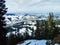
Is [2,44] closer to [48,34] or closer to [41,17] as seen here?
[48,34]

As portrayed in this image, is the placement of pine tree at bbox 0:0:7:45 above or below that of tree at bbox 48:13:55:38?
above

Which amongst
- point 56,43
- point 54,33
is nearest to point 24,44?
point 56,43

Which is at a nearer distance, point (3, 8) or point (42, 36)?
point (3, 8)

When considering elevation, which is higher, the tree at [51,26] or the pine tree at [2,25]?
the pine tree at [2,25]

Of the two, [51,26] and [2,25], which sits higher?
[2,25]

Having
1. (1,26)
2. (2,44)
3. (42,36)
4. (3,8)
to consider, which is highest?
(3,8)

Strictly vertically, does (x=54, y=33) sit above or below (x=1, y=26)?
below

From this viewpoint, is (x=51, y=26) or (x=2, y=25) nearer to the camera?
(x=2, y=25)

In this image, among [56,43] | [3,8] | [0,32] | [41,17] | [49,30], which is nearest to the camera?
[0,32]

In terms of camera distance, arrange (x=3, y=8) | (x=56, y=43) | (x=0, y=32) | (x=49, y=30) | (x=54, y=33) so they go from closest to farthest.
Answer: (x=0, y=32) < (x=3, y=8) < (x=56, y=43) < (x=54, y=33) < (x=49, y=30)

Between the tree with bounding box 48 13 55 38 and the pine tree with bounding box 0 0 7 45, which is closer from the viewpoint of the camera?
the pine tree with bounding box 0 0 7 45

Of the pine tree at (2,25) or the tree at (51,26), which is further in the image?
the tree at (51,26)
